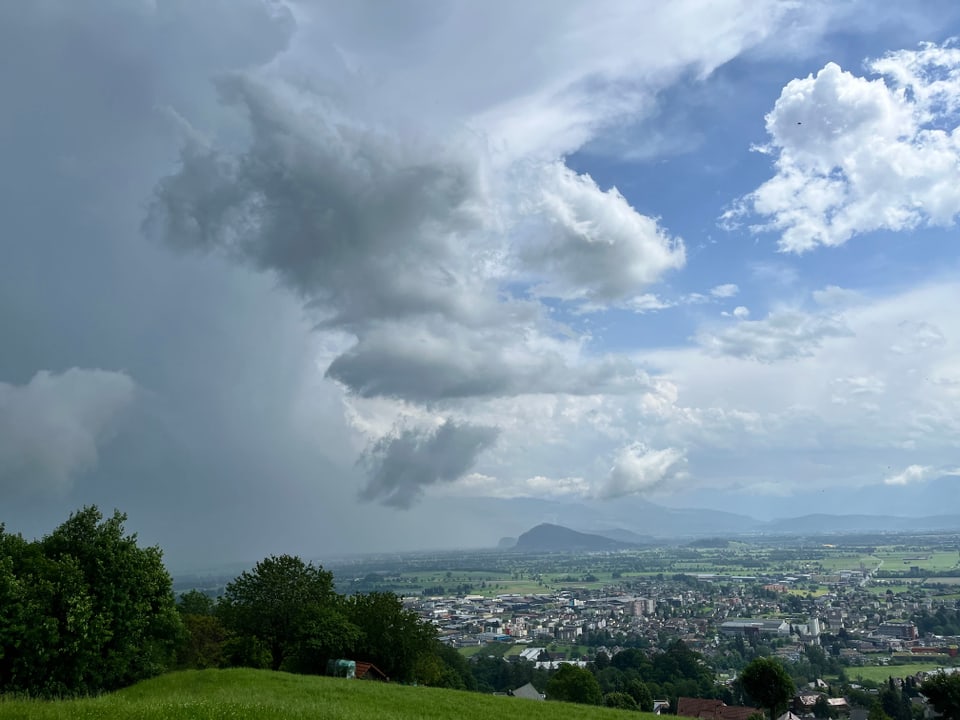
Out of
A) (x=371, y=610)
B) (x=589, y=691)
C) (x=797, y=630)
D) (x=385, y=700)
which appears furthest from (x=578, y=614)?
(x=385, y=700)

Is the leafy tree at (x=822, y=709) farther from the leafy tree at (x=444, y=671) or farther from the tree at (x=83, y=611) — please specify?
the tree at (x=83, y=611)

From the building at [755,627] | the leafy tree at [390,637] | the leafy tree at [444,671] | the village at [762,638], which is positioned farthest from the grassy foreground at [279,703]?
the building at [755,627]

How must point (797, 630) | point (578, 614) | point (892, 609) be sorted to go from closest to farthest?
1. point (797, 630)
2. point (892, 609)
3. point (578, 614)

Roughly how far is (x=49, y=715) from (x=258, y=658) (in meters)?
37.6

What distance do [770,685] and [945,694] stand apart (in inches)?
740

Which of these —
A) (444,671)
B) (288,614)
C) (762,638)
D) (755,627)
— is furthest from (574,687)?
(755,627)

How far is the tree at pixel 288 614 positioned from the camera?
50625 millimetres

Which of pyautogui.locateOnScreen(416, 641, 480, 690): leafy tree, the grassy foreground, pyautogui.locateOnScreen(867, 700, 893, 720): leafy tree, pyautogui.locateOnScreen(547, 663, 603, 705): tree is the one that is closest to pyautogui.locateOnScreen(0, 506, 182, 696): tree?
the grassy foreground

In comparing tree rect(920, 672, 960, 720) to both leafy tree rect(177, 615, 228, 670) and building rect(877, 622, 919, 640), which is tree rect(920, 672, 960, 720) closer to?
leafy tree rect(177, 615, 228, 670)

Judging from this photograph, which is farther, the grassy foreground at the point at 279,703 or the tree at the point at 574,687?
the tree at the point at 574,687

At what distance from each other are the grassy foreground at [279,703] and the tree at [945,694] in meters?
33.9

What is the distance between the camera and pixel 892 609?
174500 millimetres

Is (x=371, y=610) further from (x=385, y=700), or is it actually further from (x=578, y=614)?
(x=578, y=614)

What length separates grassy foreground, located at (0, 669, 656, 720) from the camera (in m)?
19.7
